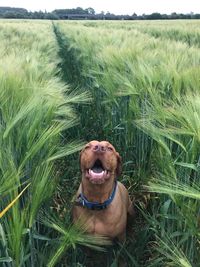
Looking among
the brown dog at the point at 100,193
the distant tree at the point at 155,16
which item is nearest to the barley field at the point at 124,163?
the brown dog at the point at 100,193

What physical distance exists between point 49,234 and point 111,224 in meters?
0.34

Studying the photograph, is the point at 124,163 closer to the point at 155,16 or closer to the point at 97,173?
the point at 97,173

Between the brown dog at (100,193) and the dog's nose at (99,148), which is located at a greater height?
the dog's nose at (99,148)

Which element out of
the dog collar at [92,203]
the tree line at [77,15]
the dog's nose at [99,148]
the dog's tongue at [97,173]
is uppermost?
the dog's nose at [99,148]

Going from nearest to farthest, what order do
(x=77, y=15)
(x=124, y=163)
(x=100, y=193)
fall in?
(x=100, y=193) < (x=124, y=163) < (x=77, y=15)

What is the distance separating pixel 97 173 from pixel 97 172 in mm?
22

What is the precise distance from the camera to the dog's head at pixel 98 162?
86.4 inches

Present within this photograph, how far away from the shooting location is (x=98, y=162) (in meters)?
2.25

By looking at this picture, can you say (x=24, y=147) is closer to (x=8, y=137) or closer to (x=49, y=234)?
(x=8, y=137)

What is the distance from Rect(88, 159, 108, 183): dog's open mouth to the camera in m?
2.19

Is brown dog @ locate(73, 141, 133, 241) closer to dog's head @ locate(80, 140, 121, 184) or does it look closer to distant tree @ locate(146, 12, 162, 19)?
dog's head @ locate(80, 140, 121, 184)

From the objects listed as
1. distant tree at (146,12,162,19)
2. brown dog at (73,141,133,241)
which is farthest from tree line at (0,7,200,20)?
brown dog at (73,141,133,241)

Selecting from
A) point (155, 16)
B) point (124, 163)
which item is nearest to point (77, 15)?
point (155, 16)

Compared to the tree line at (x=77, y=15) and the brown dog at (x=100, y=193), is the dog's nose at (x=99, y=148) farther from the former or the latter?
the tree line at (x=77, y=15)
